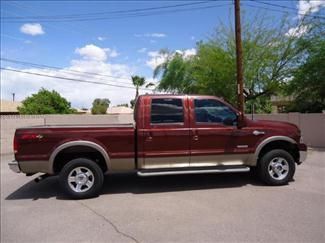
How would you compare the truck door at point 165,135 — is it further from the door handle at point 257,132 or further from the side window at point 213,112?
the door handle at point 257,132

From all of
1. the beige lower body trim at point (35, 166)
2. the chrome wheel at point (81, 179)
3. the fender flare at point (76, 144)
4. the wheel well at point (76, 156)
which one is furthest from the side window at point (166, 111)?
the beige lower body trim at point (35, 166)

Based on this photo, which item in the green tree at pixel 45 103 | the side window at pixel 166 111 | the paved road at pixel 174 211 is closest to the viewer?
the paved road at pixel 174 211

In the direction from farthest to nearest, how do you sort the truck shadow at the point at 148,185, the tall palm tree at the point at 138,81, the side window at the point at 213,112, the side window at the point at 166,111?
the tall palm tree at the point at 138,81 < the truck shadow at the point at 148,185 < the side window at the point at 213,112 < the side window at the point at 166,111

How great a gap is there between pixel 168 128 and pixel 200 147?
2.54 ft

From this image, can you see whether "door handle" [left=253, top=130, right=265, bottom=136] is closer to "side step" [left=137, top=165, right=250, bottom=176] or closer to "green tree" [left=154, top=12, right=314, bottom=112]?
"side step" [left=137, top=165, right=250, bottom=176]

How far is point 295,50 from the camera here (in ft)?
61.4

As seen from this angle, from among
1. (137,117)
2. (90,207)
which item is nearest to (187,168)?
(137,117)

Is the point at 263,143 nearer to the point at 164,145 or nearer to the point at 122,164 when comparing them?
the point at 164,145

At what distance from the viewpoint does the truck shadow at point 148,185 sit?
24.7 ft

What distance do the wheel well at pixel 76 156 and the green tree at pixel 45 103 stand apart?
28.5m

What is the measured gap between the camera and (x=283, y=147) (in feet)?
25.4

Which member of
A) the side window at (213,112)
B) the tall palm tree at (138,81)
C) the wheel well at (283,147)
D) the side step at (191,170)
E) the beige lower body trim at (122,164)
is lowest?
the side step at (191,170)

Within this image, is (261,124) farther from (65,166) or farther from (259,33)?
(259,33)

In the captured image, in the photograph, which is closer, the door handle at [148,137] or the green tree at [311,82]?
the door handle at [148,137]
